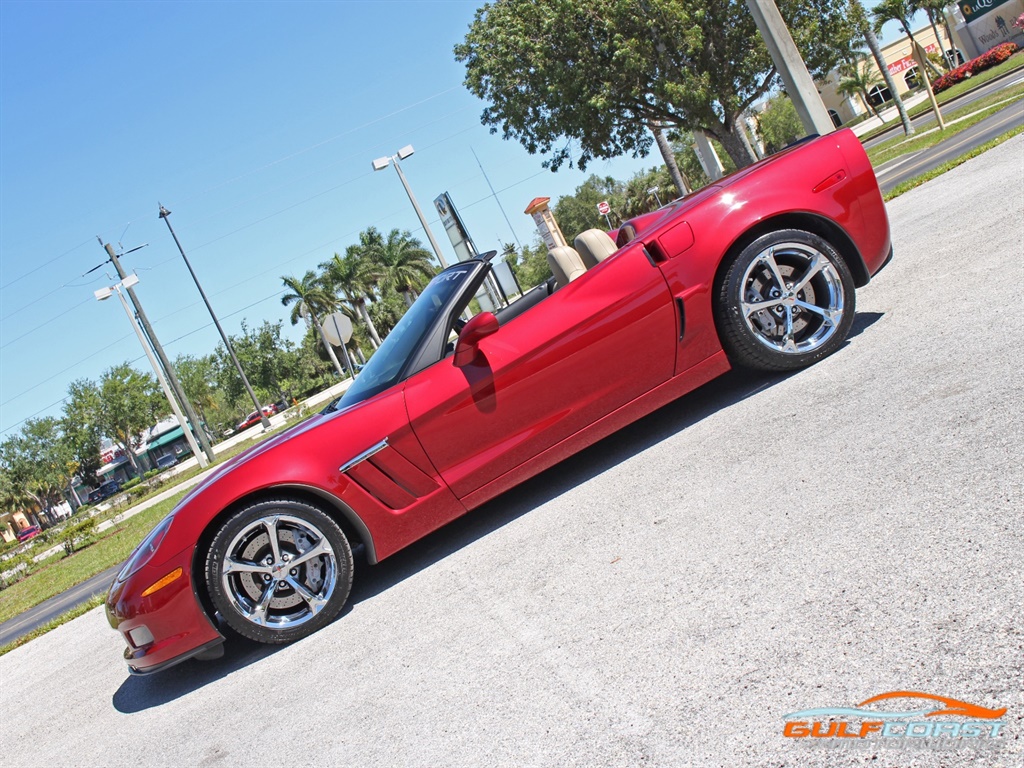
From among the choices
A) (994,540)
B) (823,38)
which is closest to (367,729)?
(994,540)

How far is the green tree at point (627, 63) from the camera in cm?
2402

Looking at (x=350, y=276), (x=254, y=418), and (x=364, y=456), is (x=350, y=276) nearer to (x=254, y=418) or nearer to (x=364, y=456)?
(x=254, y=418)

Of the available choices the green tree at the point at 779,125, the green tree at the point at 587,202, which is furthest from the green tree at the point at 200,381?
the green tree at the point at 779,125

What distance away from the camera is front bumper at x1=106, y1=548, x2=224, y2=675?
3.67m

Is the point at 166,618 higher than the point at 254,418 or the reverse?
the reverse

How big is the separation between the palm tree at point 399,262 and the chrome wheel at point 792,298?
61378 mm

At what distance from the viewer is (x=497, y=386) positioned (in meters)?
3.93

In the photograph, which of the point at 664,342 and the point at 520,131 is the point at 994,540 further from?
the point at 520,131

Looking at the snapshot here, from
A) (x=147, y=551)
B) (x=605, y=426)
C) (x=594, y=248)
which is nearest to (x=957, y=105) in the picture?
(x=594, y=248)

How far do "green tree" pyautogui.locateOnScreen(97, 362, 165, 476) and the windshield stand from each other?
71568 mm

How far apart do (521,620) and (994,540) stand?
155cm
